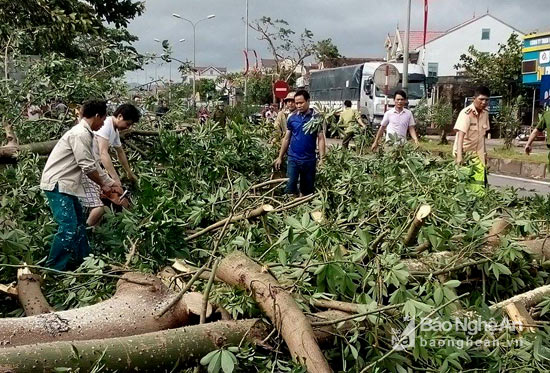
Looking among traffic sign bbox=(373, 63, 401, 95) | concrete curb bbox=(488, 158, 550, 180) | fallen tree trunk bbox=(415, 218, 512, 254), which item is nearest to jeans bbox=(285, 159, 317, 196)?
fallen tree trunk bbox=(415, 218, 512, 254)

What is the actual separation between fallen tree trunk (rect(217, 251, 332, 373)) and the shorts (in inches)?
83.3

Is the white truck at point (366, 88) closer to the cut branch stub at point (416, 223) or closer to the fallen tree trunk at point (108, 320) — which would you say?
the cut branch stub at point (416, 223)

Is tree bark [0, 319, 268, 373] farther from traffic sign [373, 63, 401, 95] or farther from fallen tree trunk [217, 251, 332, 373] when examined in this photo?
traffic sign [373, 63, 401, 95]

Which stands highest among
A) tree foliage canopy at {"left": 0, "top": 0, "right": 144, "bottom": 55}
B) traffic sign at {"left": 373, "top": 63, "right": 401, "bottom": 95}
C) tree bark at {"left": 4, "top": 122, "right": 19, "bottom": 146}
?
tree foliage canopy at {"left": 0, "top": 0, "right": 144, "bottom": 55}

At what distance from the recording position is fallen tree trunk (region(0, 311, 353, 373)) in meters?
2.45

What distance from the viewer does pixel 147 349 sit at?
266cm

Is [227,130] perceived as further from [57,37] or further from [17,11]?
[17,11]

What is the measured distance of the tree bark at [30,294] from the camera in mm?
3311

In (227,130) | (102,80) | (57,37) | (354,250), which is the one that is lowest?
(354,250)

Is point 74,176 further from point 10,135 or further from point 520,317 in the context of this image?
point 520,317

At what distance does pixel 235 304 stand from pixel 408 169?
2610 mm

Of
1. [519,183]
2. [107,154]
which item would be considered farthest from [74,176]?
[519,183]

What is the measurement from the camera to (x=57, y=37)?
10781 mm

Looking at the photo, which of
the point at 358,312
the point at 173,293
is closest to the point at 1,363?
the point at 173,293
